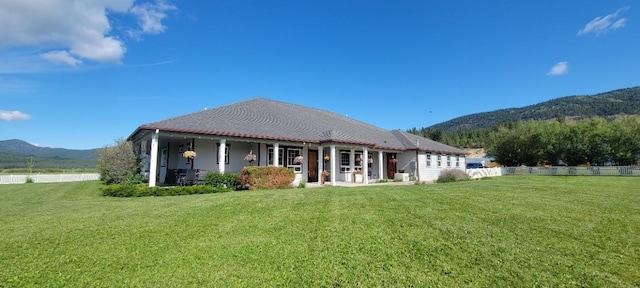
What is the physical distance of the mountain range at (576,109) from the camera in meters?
105

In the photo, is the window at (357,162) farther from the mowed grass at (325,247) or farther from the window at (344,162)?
the mowed grass at (325,247)

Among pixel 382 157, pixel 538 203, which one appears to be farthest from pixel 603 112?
pixel 538 203

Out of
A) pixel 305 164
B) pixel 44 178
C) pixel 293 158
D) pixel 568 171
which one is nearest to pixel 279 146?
pixel 293 158

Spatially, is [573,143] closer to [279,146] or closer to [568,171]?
[568,171]

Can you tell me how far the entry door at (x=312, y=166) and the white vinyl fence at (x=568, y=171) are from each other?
1463 cm

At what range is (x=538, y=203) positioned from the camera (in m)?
8.25

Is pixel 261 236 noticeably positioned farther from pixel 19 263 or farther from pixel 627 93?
pixel 627 93

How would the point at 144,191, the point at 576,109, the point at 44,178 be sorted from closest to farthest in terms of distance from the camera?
1. the point at 144,191
2. the point at 44,178
3. the point at 576,109

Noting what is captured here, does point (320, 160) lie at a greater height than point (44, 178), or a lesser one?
Result: greater

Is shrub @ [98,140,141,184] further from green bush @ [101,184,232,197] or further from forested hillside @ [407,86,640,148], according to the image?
forested hillside @ [407,86,640,148]

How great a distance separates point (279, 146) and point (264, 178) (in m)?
4.26

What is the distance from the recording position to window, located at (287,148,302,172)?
18359 millimetres

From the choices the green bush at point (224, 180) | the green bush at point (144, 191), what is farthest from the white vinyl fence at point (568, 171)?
the green bush at point (144, 191)

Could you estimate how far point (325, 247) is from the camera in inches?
187
